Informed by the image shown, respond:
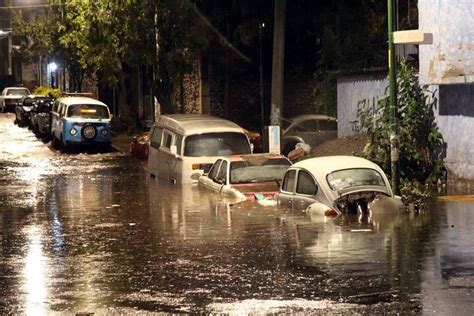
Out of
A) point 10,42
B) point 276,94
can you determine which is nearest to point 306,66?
point 276,94

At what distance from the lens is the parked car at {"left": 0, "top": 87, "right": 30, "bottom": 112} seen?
75812mm

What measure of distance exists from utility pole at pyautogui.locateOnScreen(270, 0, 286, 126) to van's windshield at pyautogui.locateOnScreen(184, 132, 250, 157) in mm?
8021

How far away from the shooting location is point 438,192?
26.8 m

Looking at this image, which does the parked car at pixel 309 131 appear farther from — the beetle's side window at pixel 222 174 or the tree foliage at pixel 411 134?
the beetle's side window at pixel 222 174

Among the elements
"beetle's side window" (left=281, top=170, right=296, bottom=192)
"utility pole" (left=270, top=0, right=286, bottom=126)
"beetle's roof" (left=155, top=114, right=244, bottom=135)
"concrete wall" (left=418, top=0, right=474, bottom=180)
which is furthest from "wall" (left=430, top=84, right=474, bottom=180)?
"utility pole" (left=270, top=0, right=286, bottom=126)

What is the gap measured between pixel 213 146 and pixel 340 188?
8.05 m

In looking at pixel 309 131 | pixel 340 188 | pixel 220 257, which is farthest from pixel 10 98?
pixel 220 257

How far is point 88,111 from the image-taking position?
44719 millimetres

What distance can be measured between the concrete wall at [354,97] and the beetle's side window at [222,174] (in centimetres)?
681

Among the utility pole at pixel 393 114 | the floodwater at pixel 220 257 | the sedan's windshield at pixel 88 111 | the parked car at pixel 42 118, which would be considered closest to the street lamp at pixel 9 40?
the parked car at pixel 42 118

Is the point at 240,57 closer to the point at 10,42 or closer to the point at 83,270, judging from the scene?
the point at 83,270

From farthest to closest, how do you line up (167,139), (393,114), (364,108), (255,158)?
(364,108) < (167,139) < (255,158) < (393,114)

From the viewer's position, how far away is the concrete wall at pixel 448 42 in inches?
1059

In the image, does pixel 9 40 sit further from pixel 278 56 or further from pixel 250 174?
pixel 250 174
